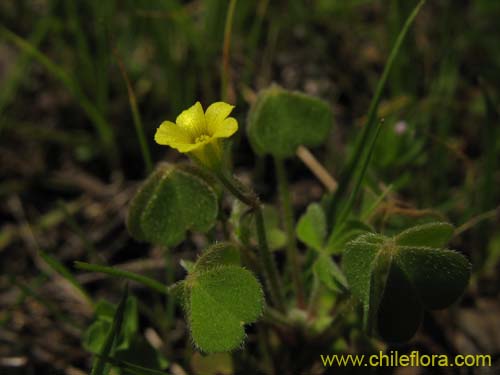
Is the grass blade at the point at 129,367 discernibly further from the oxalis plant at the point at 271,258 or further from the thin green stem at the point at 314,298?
the thin green stem at the point at 314,298

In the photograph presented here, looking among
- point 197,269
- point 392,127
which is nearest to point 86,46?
point 392,127

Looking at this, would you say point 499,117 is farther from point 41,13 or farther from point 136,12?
point 41,13

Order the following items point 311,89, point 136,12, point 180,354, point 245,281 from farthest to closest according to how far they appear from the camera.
Result: 1. point 311,89
2. point 136,12
3. point 180,354
4. point 245,281

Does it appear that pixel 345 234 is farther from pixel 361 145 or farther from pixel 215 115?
pixel 215 115

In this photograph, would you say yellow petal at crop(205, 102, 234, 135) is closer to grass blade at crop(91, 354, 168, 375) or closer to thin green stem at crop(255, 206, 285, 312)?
thin green stem at crop(255, 206, 285, 312)

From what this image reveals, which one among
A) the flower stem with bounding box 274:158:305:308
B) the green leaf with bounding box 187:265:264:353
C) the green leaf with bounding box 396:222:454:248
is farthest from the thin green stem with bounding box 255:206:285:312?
the green leaf with bounding box 396:222:454:248

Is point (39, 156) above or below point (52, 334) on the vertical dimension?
above
